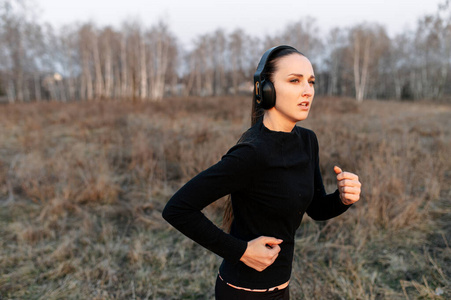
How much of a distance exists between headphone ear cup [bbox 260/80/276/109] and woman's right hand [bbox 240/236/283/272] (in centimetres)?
46

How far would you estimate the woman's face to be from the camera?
1000 mm

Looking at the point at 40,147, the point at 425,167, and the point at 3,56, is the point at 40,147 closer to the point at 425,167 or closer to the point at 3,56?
the point at 425,167

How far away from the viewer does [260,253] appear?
0.95m

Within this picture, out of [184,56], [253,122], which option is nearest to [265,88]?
[253,122]

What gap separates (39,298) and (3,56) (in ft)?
83.0

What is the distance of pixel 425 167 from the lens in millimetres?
4238

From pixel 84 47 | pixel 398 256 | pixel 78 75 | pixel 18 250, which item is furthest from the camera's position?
pixel 78 75

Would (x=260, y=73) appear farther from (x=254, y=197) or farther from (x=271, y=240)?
(x=271, y=240)

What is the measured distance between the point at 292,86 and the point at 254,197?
0.40 metres

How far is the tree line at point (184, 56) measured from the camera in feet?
77.6

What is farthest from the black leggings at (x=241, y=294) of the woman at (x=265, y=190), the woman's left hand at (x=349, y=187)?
the woman's left hand at (x=349, y=187)

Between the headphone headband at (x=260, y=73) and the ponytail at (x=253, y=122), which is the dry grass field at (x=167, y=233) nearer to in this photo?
the ponytail at (x=253, y=122)

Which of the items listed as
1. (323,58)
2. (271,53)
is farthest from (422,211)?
(323,58)

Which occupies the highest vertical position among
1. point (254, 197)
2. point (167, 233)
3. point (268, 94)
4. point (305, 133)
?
point (268, 94)
